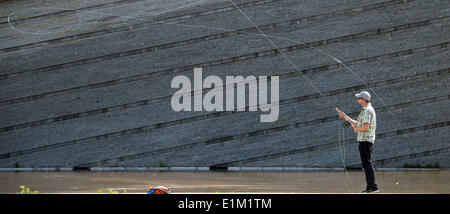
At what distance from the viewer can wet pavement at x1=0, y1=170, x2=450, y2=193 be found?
30.4ft

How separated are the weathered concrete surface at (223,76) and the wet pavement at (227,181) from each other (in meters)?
0.83

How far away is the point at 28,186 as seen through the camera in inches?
384

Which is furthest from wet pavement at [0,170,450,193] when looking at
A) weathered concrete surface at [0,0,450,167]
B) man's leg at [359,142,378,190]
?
weathered concrete surface at [0,0,450,167]

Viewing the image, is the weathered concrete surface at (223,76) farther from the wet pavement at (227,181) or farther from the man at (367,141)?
the man at (367,141)

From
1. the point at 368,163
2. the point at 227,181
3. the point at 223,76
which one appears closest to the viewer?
the point at 368,163

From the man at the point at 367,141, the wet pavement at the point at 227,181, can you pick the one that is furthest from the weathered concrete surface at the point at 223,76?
the man at the point at 367,141

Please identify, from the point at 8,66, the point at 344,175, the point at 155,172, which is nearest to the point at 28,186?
the point at 155,172

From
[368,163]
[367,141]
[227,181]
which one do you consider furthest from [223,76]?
[368,163]

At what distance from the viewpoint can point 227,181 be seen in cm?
1076

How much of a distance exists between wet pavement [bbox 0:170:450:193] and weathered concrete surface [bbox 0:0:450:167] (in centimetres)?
83

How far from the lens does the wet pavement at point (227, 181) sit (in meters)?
9.27

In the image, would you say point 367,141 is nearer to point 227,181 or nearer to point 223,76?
point 227,181

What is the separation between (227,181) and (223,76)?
3.22 m

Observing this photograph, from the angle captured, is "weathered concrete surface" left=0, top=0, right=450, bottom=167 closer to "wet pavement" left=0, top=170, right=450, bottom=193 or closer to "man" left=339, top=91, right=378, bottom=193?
"wet pavement" left=0, top=170, right=450, bottom=193
